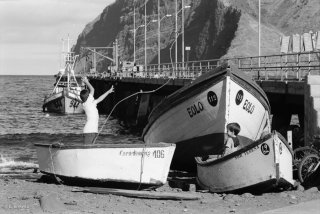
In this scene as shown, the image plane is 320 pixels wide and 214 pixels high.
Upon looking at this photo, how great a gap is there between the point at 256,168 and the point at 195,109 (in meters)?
3.83

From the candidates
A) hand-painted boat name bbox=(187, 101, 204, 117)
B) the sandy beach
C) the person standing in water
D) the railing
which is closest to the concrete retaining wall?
the railing

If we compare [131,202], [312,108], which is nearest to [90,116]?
[131,202]

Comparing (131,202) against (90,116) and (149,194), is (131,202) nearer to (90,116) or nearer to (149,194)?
(149,194)

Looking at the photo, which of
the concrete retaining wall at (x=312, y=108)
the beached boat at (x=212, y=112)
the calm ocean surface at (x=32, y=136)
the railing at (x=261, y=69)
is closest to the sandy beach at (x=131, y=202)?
the concrete retaining wall at (x=312, y=108)

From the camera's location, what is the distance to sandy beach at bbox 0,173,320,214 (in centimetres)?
1184

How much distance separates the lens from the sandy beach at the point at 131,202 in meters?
11.8

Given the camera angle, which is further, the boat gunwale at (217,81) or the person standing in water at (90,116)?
the boat gunwale at (217,81)

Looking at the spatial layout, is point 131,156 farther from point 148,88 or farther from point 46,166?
point 148,88

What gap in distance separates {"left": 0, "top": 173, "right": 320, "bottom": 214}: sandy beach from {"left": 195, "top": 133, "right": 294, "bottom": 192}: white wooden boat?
9.1 inches

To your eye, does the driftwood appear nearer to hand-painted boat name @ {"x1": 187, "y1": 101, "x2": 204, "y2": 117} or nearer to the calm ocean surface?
hand-painted boat name @ {"x1": 187, "y1": 101, "x2": 204, "y2": 117}

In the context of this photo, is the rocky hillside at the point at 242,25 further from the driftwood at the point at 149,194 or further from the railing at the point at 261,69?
the driftwood at the point at 149,194

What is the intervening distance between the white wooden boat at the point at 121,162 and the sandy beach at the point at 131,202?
0.51 meters

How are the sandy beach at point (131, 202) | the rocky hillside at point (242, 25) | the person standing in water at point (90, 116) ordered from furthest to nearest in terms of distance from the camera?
1. the rocky hillside at point (242, 25)
2. the person standing in water at point (90, 116)
3. the sandy beach at point (131, 202)

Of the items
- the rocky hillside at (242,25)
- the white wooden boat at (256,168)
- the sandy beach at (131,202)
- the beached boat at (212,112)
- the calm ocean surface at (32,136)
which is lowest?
the calm ocean surface at (32,136)
